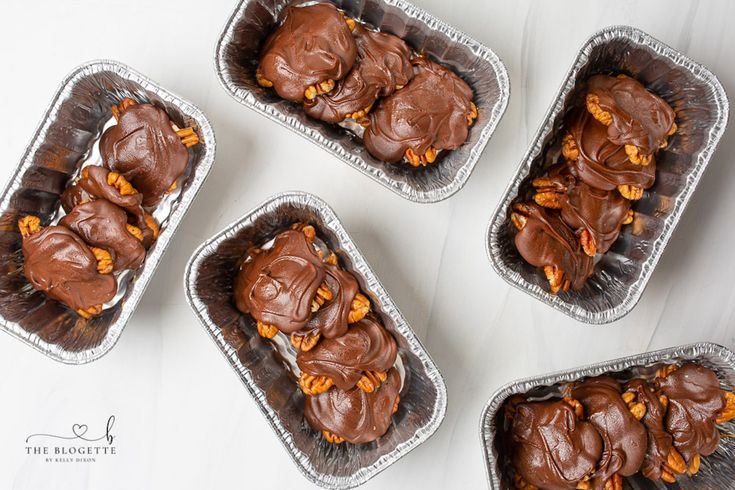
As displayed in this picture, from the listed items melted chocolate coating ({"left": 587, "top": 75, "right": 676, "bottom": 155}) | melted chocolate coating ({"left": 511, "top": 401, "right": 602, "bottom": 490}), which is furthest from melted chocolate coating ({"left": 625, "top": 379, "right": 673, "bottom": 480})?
melted chocolate coating ({"left": 587, "top": 75, "right": 676, "bottom": 155})

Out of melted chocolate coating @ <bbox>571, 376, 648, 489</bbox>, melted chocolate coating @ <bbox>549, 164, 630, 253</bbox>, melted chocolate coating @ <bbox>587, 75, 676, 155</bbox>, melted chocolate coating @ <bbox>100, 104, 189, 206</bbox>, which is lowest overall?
melted chocolate coating @ <bbox>571, 376, 648, 489</bbox>

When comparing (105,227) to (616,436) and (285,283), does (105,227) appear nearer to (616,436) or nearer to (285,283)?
(285,283)

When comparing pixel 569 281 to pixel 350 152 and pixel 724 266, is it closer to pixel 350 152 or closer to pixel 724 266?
pixel 724 266

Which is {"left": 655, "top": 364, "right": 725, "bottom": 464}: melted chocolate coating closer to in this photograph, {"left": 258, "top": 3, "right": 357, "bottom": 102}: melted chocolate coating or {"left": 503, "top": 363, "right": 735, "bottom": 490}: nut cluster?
{"left": 503, "top": 363, "right": 735, "bottom": 490}: nut cluster

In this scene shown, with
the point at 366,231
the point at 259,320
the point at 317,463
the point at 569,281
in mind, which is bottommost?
the point at 317,463

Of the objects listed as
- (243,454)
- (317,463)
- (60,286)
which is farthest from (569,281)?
(60,286)

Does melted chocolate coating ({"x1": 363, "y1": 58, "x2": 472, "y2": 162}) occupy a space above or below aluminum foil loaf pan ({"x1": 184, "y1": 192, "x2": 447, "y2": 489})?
above
